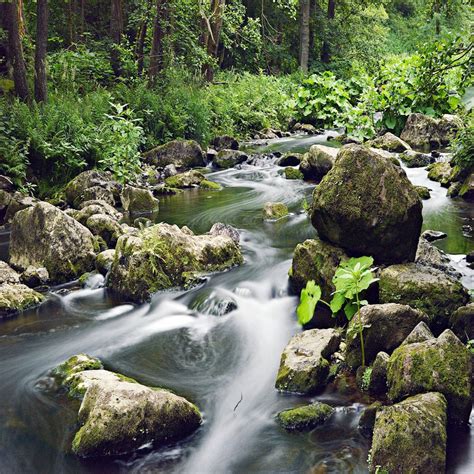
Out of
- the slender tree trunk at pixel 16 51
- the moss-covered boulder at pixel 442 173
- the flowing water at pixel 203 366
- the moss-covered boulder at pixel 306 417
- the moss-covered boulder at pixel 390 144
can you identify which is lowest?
the flowing water at pixel 203 366

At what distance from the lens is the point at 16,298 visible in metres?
7.07

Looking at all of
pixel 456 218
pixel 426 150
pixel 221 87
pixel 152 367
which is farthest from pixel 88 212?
pixel 221 87

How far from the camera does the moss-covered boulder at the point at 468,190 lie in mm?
11352

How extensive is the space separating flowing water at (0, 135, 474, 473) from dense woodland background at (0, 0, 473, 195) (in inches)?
117

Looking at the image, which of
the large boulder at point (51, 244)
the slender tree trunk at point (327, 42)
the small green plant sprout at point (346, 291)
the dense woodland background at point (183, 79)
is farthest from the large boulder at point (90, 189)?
the slender tree trunk at point (327, 42)

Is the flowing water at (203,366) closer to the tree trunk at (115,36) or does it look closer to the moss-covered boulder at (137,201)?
the moss-covered boulder at (137,201)

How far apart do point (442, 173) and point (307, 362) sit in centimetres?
891

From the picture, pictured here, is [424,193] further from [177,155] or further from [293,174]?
[177,155]

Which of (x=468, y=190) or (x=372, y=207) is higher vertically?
(x=372, y=207)

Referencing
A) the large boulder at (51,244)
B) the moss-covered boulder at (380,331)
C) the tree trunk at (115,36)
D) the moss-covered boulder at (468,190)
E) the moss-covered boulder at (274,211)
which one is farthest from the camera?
the tree trunk at (115,36)

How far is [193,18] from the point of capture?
1988 cm

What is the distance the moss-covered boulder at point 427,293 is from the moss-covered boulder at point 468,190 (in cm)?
579

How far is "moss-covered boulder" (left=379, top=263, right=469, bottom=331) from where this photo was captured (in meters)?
5.86

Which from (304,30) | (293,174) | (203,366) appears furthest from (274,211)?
(304,30)
